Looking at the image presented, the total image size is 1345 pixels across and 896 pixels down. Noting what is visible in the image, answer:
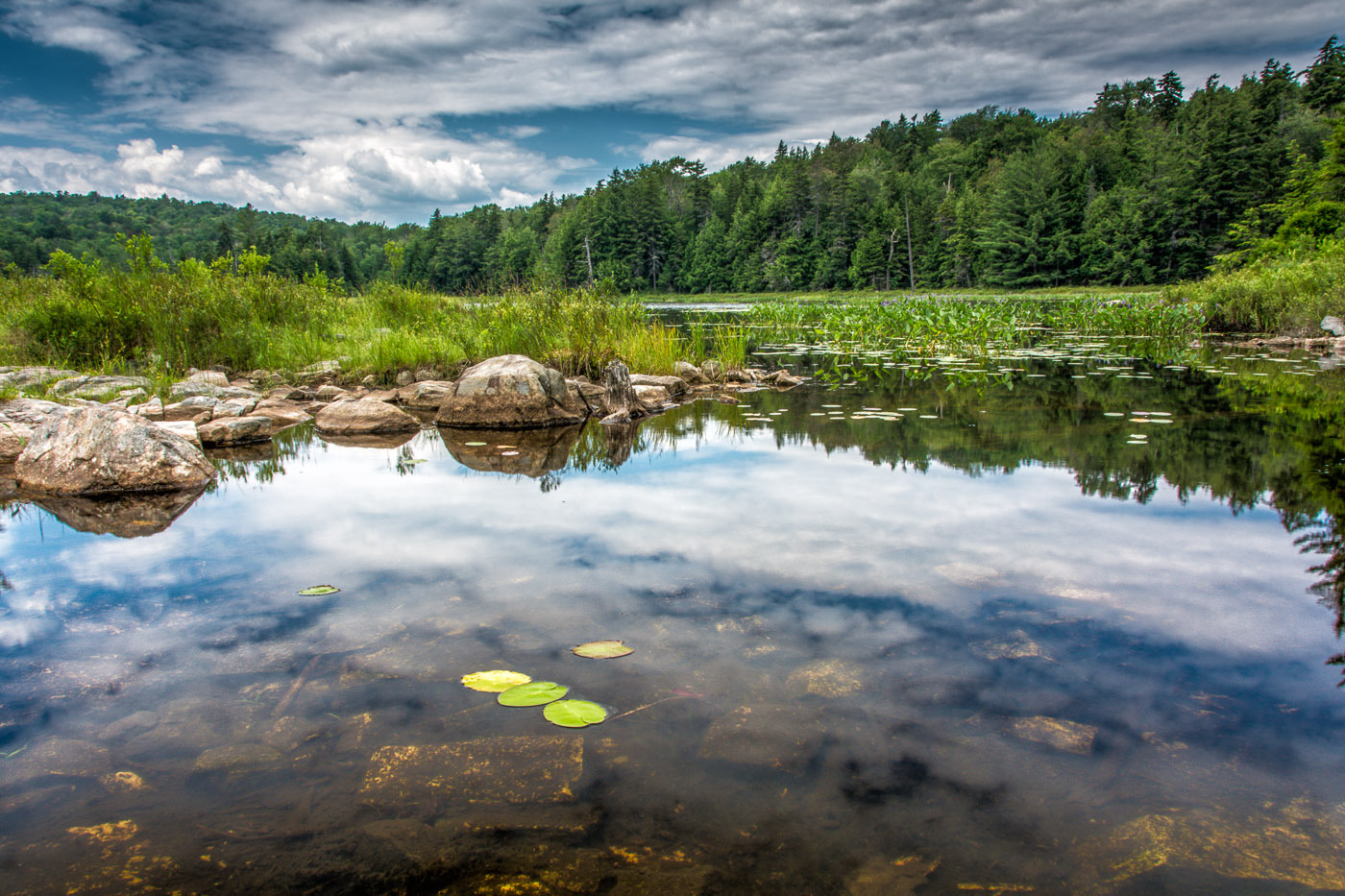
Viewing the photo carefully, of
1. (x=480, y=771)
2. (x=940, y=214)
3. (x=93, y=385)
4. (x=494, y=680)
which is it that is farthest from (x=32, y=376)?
(x=940, y=214)

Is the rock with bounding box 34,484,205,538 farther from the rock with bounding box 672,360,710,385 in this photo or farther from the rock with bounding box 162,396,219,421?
the rock with bounding box 672,360,710,385

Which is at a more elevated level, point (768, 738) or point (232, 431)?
point (232, 431)

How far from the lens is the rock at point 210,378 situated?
8966mm

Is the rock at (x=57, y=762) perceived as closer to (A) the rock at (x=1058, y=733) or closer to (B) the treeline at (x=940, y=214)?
(A) the rock at (x=1058, y=733)

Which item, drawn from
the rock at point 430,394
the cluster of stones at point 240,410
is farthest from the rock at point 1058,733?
the rock at point 430,394

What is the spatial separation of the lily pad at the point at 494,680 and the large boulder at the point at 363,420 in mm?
5714

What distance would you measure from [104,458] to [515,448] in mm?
3113

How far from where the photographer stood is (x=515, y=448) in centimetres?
675

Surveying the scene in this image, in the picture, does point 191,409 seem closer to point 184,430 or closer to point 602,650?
point 184,430

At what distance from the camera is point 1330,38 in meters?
62.0

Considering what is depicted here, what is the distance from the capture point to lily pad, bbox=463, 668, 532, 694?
7.92 ft

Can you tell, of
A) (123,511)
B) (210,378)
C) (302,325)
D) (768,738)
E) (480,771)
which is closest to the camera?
(480,771)

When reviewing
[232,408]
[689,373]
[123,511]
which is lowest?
[123,511]

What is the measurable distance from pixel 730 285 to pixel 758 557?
7355 centimetres
